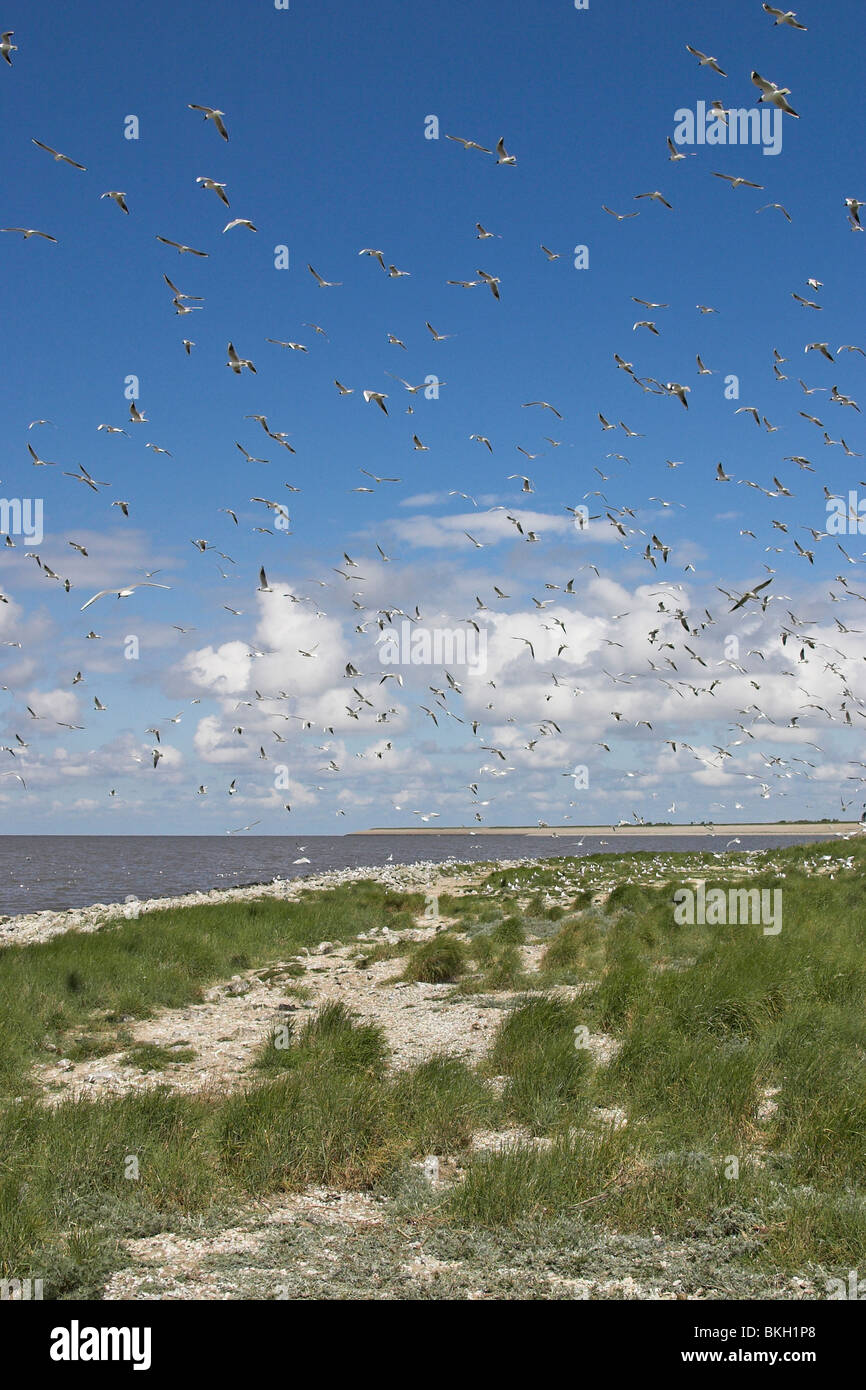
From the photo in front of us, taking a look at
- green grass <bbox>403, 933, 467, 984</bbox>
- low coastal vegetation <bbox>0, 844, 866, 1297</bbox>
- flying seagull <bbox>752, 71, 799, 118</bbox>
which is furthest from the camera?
green grass <bbox>403, 933, 467, 984</bbox>

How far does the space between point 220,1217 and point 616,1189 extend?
3029 millimetres

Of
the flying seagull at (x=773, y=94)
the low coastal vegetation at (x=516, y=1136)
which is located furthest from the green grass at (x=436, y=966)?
the flying seagull at (x=773, y=94)

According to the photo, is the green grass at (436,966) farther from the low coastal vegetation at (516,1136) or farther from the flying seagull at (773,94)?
the flying seagull at (773,94)

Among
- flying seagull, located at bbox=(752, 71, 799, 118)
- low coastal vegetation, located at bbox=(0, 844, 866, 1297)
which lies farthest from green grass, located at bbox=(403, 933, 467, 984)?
flying seagull, located at bbox=(752, 71, 799, 118)

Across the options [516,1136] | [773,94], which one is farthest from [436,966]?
→ [773,94]

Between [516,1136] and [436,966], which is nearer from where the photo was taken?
[516,1136]

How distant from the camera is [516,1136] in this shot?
28.4 ft

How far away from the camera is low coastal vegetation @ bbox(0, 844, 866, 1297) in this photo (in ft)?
21.2

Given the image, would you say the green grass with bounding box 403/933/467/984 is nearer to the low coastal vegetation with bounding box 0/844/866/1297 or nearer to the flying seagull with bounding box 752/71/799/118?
the low coastal vegetation with bounding box 0/844/866/1297

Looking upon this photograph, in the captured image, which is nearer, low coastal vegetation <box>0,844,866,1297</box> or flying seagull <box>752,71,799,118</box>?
low coastal vegetation <box>0,844,866,1297</box>

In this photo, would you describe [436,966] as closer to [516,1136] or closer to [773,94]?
[516,1136]

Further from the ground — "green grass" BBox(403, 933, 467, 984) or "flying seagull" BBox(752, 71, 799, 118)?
"flying seagull" BBox(752, 71, 799, 118)
